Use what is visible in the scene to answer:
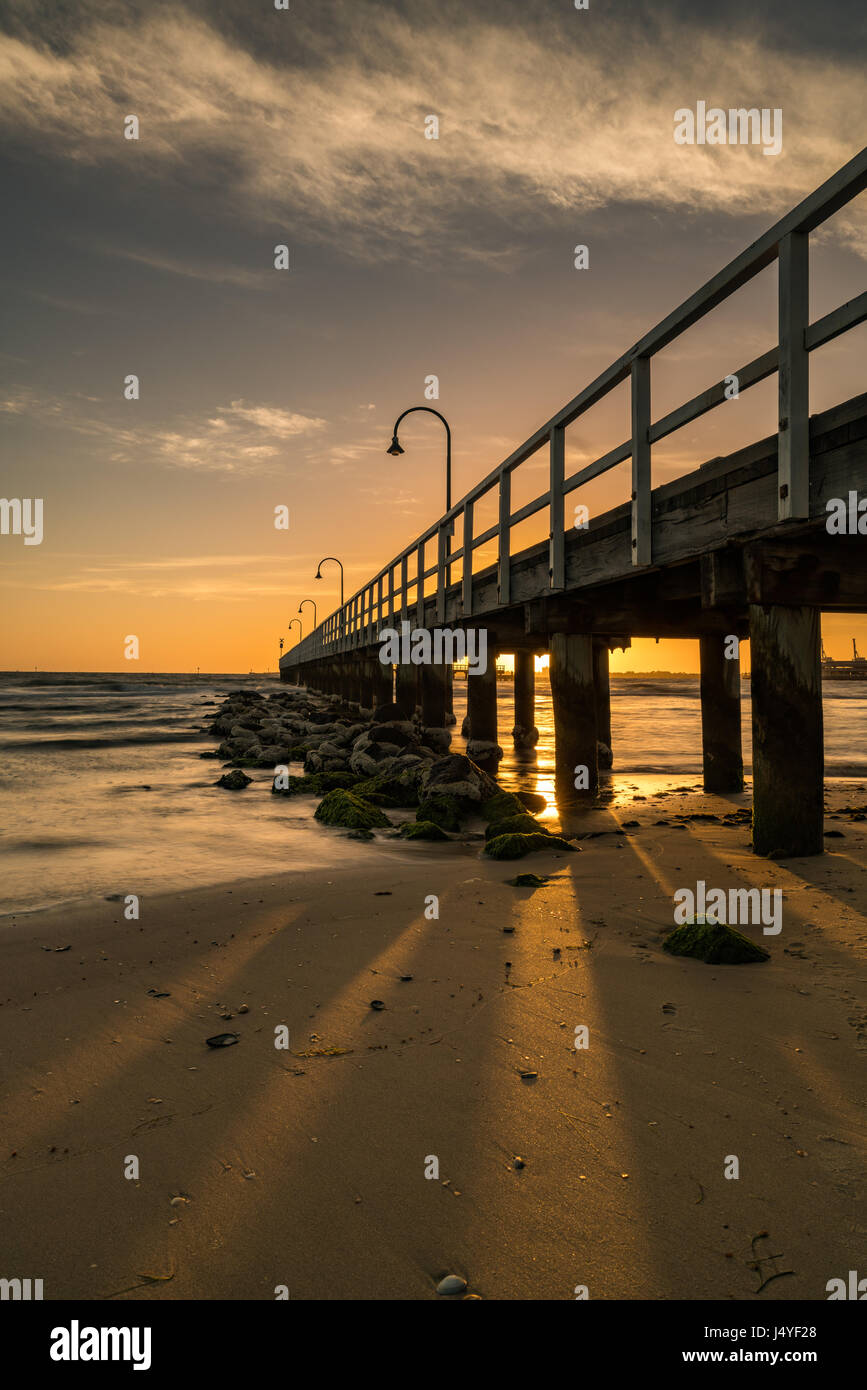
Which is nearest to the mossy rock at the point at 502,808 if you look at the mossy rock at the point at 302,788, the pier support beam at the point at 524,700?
the mossy rock at the point at 302,788

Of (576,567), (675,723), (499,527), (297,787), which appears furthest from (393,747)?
(675,723)

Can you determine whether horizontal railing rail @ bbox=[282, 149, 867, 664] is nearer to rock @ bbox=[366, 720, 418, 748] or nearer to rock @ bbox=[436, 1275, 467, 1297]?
rock @ bbox=[366, 720, 418, 748]

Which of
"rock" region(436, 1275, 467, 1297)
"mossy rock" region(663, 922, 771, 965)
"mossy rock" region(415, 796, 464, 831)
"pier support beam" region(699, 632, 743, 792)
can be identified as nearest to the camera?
"rock" region(436, 1275, 467, 1297)

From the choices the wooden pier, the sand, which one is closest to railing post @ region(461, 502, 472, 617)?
the wooden pier

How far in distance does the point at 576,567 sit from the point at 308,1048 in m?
6.73

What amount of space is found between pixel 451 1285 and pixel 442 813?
608cm

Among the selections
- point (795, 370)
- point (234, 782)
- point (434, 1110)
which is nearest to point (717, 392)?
point (795, 370)

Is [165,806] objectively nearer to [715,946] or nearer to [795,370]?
[715,946]

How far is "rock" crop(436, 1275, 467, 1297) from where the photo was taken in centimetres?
176

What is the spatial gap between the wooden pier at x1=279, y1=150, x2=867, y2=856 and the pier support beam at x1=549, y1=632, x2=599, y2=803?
2cm

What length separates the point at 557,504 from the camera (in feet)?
28.5

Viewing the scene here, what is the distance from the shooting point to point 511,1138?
91.0 inches
